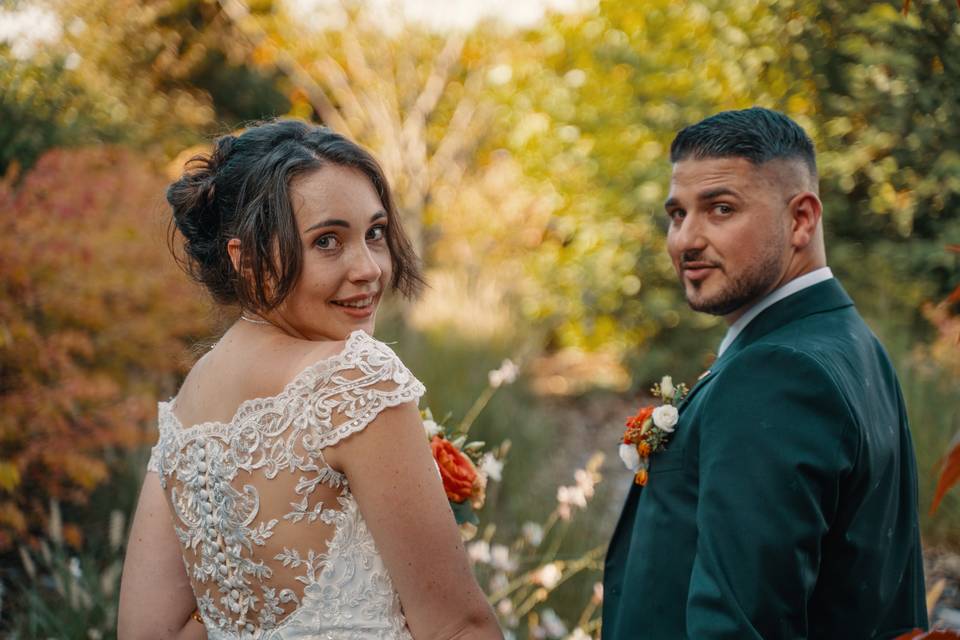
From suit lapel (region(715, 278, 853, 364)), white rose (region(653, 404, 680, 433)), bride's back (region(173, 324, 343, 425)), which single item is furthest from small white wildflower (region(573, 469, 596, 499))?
bride's back (region(173, 324, 343, 425))

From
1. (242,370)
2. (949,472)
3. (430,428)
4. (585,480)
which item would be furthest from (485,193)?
(949,472)

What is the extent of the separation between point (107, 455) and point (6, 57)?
2994 millimetres

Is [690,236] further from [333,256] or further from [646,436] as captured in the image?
[333,256]

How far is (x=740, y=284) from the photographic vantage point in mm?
2004

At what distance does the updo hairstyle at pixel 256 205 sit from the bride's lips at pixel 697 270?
2.31 feet

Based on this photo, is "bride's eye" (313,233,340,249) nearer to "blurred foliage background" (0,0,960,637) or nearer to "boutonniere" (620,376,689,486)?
"blurred foliage background" (0,0,960,637)

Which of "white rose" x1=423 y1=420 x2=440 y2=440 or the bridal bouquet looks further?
"white rose" x1=423 y1=420 x2=440 y2=440

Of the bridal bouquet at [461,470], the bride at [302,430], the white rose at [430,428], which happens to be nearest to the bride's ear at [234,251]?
the bride at [302,430]

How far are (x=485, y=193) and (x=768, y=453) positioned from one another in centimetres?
1205

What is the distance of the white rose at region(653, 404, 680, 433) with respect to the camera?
203 centimetres

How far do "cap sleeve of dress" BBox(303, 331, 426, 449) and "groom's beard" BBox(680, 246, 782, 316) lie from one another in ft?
2.19

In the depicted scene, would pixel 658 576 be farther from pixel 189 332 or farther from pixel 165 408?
pixel 189 332

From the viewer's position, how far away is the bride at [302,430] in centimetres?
185

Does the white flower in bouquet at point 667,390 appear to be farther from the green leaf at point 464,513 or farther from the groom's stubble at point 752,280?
the green leaf at point 464,513
